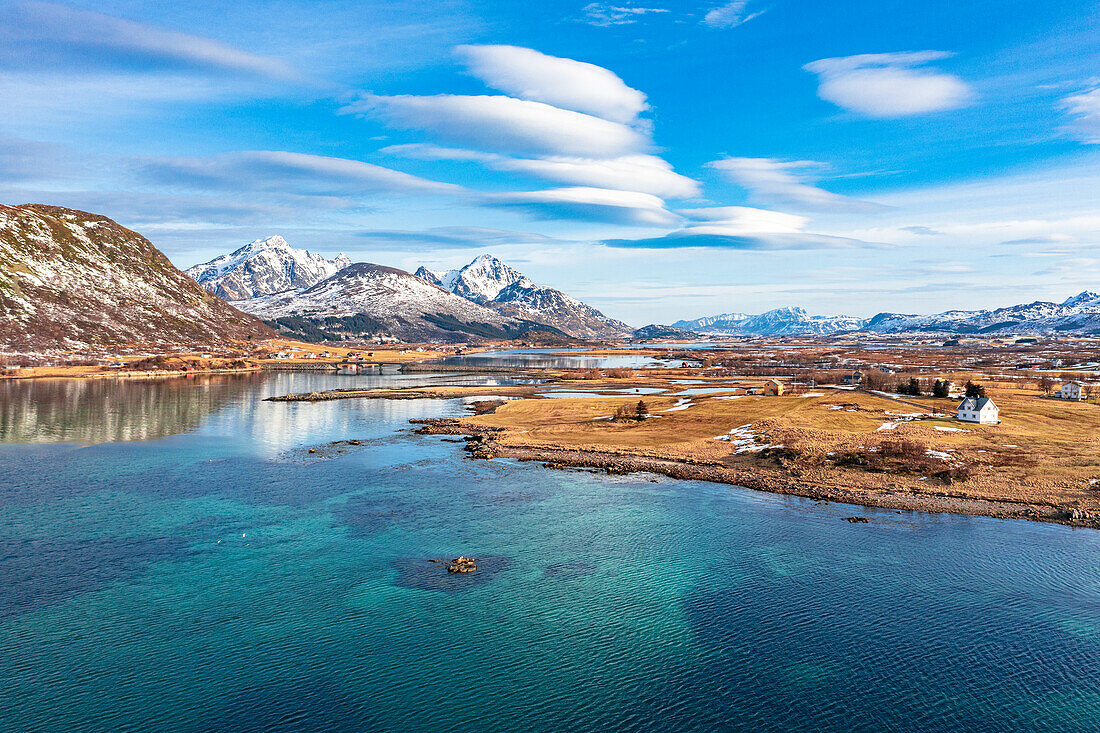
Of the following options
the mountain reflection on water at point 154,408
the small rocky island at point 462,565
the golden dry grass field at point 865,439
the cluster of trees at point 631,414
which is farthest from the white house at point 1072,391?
the small rocky island at point 462,565

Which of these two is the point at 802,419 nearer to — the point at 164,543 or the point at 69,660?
the point at 164,543

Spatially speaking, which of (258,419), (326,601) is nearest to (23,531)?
(326,601)

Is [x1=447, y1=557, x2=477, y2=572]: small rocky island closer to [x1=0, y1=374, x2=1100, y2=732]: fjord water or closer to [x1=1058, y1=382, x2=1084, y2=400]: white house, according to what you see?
[x1=0, y1=374, x2=1100, y2=732]: fjord water

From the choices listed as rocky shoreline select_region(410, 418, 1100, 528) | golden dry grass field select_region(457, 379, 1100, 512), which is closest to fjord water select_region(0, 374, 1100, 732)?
rocky shoreline select_region(410, 418, 1100, 528)

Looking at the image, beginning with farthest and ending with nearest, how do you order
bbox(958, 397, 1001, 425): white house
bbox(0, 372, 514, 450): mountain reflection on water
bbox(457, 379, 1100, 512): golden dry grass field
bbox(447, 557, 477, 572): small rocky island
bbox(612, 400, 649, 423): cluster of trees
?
1. bbox(612, 400, 649, 423): cluster of trees
2. bbox(0, 372, 514, 450): mountain reflection on water
3. bbox(958, 397, 1001, 425): white house
4. bbox(457, 379, 1100, 512): golden dry grass field
5. bbox(447, 557, 477, 572): small rocky island

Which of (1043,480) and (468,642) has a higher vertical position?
(1043,480)

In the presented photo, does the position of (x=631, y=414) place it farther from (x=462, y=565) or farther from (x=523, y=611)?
(x=523, y=611)
